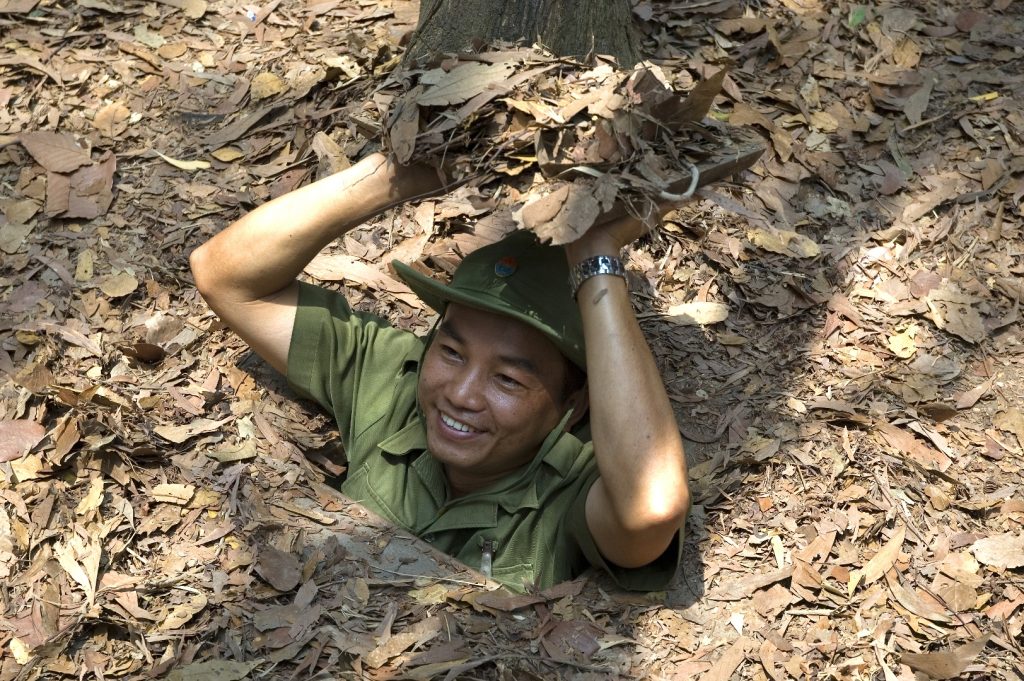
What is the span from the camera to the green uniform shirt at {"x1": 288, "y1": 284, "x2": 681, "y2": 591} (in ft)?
13.0

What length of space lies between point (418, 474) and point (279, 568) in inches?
31.8

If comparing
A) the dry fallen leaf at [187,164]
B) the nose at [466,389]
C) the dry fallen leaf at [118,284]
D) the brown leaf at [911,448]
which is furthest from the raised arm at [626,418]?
the dry fallen leaf at [187,164]

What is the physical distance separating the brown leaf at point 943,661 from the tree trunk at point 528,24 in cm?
268

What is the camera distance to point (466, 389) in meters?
3.89

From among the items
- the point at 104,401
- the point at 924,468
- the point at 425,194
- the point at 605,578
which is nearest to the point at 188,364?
the point at 104,401

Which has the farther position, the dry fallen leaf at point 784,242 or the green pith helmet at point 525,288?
the dry fallen leaf at point 784,242

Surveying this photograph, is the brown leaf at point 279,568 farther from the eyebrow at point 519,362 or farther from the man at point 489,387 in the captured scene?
the eyebrow at point 519,362

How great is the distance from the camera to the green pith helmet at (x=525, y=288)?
380 centimetres

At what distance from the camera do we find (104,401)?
4.05 m

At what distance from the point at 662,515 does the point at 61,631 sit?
1848 mm

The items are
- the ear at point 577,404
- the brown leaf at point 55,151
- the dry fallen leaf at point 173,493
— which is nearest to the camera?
the dry fallen leaf at point 173,493

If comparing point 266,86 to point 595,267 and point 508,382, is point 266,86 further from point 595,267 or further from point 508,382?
point 595,267

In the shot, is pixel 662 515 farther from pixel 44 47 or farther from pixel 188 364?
pixel 44 47

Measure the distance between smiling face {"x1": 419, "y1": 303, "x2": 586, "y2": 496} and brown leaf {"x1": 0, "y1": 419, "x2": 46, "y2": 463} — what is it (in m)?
1.37
